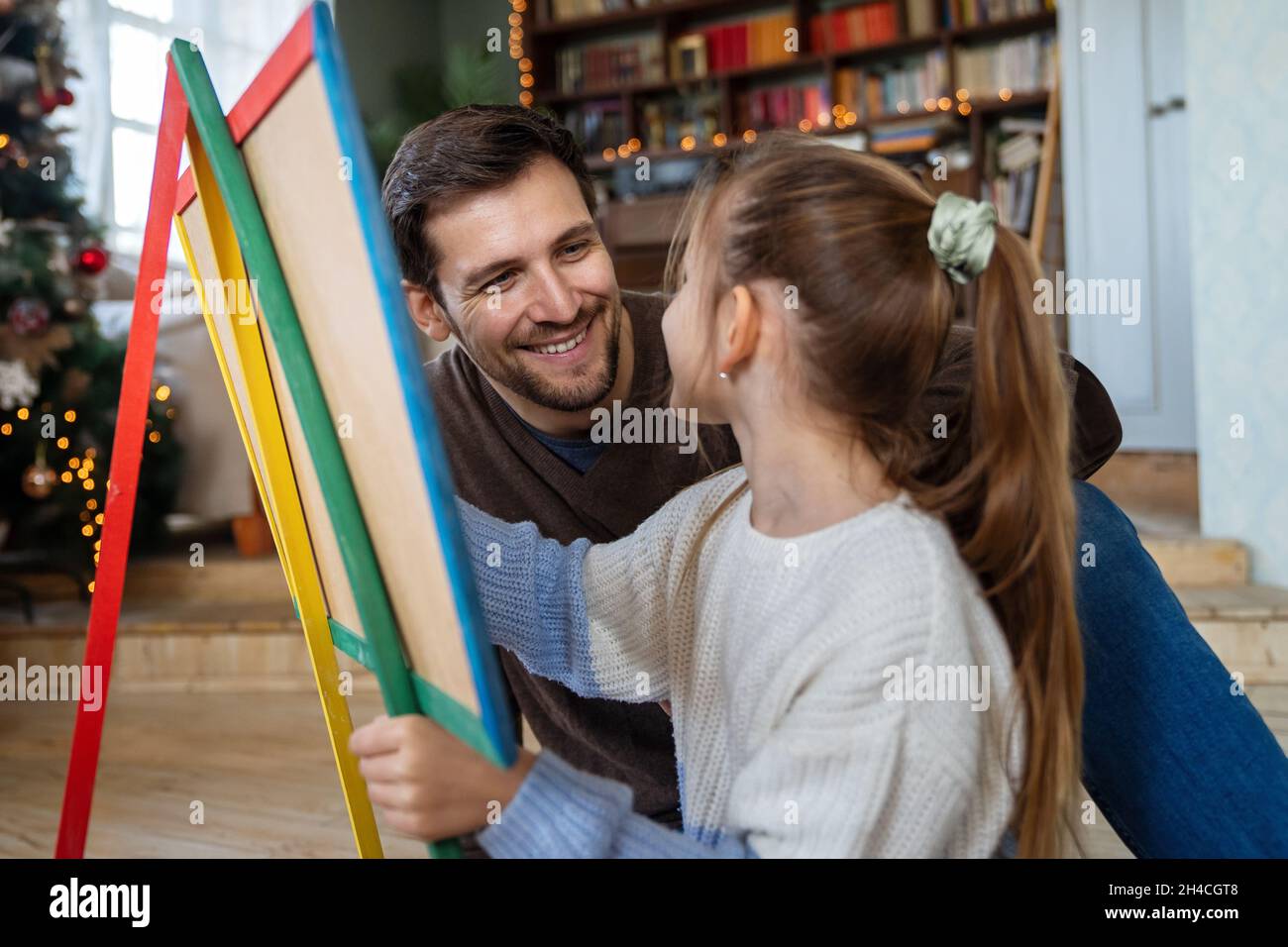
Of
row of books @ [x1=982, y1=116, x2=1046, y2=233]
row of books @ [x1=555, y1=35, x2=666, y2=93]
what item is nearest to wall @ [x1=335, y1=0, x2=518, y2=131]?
row of books @ [x1=555, y1=35, x2=666, y2=93]

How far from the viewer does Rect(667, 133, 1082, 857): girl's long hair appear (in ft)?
2.64

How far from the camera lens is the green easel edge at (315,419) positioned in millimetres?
665

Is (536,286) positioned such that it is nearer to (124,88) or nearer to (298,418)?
(298,418)

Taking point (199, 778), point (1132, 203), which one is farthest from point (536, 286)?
point (1132, 203)

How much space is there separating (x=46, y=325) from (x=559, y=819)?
2440mm

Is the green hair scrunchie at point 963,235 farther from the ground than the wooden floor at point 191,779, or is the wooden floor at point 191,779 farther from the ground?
the green hair scrunchie at point 963,235

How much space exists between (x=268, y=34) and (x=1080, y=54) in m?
3.15

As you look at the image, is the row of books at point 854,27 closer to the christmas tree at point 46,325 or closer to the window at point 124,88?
the window at point 124,88

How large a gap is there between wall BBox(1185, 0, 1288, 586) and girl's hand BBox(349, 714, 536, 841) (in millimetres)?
2282

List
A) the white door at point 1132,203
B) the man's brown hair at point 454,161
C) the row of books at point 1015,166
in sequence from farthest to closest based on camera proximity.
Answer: the row of books at point 1015,166 → the white door at point 1132,203 → the man's brown hair at point 454,161

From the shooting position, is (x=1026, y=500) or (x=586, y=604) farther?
(x=586, y=604)

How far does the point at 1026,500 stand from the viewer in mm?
812

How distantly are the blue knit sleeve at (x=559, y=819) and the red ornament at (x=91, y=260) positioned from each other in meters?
2.48

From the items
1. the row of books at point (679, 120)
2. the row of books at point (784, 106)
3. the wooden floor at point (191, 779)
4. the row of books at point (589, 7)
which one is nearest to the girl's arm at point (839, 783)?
the wooden floor at point (191, 779)
